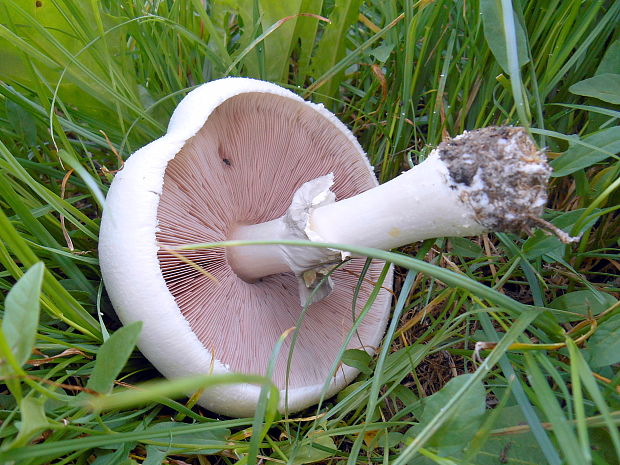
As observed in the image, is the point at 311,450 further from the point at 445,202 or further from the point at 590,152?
the point at 590,152

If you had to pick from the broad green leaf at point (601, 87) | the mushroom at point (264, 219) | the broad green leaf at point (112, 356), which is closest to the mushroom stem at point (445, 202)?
the mushroom at point (264, 219)

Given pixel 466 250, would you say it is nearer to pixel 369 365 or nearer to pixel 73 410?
pixel 369 365

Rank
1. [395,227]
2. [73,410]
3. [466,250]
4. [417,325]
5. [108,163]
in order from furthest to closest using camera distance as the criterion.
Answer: [108,163] → [417,325] → [466,250] → [395,227] → [73,410]

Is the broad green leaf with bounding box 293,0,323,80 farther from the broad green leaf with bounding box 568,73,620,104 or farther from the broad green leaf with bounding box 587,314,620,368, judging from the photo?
the broad green leaf with bounding box 587,314,620,368

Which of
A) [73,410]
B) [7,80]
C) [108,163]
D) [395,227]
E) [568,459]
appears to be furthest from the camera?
[108,163]

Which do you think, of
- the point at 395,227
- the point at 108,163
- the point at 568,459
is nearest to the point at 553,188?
the point at 395,227

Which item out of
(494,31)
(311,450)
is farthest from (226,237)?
(494,31)

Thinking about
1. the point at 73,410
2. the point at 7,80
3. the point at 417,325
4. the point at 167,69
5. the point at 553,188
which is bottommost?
the point at 417,325

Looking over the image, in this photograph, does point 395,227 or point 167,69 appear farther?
point 167,69
